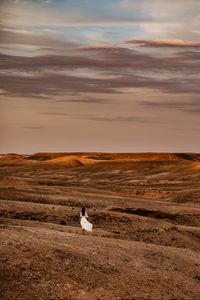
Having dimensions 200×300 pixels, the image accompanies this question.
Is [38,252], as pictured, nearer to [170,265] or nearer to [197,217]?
[170,265]

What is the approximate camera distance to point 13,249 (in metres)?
21.8

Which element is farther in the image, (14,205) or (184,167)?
(184,167)

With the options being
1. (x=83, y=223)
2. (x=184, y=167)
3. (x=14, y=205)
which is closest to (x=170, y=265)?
(x=83, y=223)

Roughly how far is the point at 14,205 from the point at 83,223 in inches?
492

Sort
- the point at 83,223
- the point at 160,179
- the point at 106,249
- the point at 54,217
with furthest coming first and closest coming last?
the point at 160,179, the point at 54,217, the point at 83,223, the point at 106,249

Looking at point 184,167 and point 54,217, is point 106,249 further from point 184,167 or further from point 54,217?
point 184,167

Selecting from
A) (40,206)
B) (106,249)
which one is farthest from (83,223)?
(40,206)

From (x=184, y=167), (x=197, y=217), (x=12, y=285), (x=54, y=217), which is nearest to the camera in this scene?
(x=12, y=285)

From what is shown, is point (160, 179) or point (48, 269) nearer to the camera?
point (48, 269)

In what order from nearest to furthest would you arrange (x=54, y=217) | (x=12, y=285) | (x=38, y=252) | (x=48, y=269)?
(x=12, y=285) < (x=48, y=269) < (x=38, y=252) < (x=54, y=217)

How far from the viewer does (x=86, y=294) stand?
19516 millimetres

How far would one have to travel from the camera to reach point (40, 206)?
4144cm

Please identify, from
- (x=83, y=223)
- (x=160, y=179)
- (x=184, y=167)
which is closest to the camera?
(x=83, y=223)

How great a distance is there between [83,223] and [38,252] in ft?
23.5
